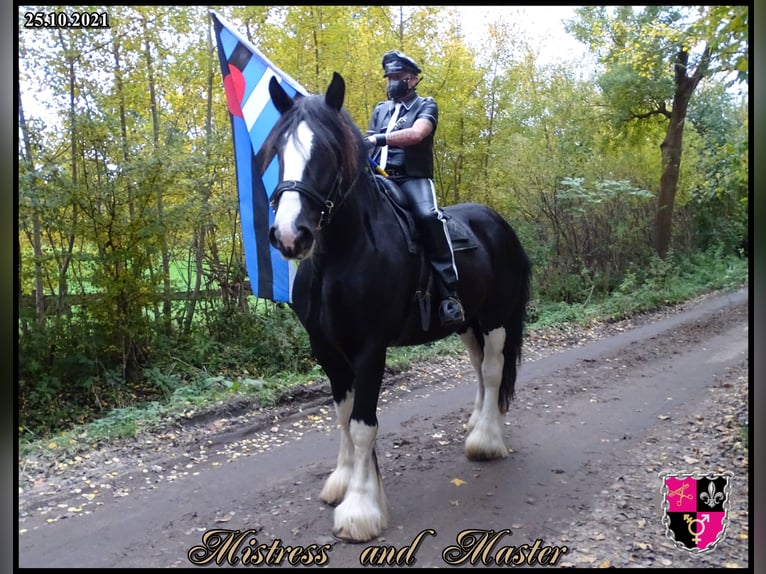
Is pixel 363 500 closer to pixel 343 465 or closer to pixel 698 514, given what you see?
pixel 343 465

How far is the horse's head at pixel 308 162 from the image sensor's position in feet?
8.25

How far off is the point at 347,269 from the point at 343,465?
137 cm

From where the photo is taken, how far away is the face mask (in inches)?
146

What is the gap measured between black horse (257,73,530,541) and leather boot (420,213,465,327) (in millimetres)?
96

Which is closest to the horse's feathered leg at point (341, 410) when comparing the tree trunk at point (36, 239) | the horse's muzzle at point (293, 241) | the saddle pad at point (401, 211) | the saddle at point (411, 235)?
the saddle at point (411, 235)

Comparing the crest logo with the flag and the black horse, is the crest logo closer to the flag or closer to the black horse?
the black horse

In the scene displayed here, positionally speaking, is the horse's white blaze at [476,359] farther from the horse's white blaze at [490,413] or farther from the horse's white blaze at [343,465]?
the horse's white blaze at [343,465]

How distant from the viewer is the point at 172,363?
674cm

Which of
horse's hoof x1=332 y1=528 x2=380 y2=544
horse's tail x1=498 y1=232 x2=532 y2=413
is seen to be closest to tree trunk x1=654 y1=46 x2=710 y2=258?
horse's tail x1=498 y1=232 x2=532 y2=413

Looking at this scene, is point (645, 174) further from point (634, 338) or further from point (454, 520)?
point (454, 520)

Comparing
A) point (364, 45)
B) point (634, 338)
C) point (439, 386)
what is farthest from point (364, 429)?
point (634, 338)

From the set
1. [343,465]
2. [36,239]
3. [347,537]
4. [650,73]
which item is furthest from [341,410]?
[650,73]

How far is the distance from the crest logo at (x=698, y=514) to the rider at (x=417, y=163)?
1.63 meters

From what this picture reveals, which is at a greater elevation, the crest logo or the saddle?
the saddle
